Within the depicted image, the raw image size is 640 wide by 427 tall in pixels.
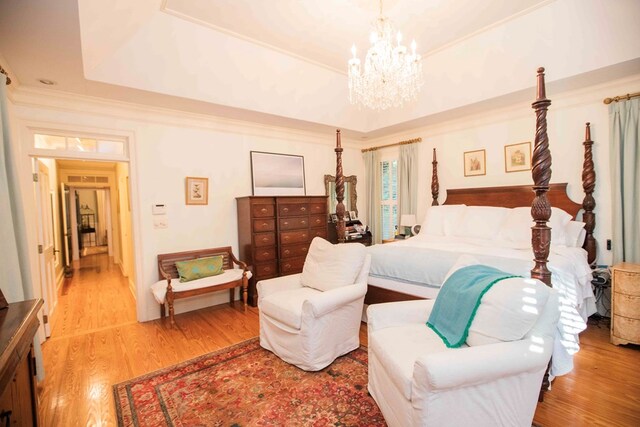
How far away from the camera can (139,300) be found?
3.68 m

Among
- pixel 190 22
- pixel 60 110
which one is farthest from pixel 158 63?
pixel 60 110

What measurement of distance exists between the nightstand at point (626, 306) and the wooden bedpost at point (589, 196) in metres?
0.69

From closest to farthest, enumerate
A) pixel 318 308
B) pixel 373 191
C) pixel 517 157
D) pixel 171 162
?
pixel 318 308, pixel 171 162, pixel 517 157, pixel 373 191

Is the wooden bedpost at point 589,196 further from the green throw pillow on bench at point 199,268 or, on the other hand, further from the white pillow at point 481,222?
the green throw pillow on bench at point 199,268

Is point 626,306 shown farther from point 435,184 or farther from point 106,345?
point 106,345

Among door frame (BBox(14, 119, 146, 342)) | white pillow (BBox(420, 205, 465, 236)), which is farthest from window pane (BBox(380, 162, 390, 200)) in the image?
door frame (BBox(14, 119, 146, 342))

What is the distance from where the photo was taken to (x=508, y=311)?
156cm

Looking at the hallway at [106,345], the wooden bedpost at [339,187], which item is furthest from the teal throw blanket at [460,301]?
the hallway at [106,345]

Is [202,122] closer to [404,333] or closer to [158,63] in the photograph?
[158,63]

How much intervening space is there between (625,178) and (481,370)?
3245mm

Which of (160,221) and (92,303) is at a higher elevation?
(160,221)

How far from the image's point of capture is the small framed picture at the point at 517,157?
3987 mm

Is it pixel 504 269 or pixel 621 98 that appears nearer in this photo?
pixel 504 269

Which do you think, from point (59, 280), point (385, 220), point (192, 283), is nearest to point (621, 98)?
point (385, 220)
